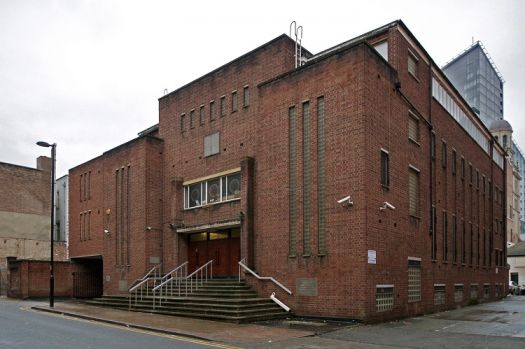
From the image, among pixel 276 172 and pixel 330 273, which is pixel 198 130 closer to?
pixel 276 172

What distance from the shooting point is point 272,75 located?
23.1 meters

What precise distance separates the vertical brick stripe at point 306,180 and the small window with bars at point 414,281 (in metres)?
4.57

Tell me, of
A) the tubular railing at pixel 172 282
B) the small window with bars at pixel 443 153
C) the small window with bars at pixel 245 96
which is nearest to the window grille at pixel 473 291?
the small window with bars at pixel 443 153

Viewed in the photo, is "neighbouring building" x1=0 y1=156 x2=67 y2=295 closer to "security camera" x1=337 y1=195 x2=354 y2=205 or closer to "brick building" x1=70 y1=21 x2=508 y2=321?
"brick building" x1=70 y1=21 x2=508 y2=321

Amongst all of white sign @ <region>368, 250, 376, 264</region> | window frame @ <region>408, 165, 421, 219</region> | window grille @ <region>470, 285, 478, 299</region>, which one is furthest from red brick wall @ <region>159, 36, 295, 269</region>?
window grille @ <region>470, 285, 478, 299</region>

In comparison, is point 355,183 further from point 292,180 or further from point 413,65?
point 413,65

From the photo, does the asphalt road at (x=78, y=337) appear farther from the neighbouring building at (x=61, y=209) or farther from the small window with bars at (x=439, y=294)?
the neighbouring building at (x=61, y=209)

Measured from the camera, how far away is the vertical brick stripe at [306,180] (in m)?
19.6

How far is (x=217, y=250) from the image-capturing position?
25.3 meters

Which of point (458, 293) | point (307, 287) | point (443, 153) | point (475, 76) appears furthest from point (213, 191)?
point (475, 76)

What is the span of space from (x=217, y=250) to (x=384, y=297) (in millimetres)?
9202

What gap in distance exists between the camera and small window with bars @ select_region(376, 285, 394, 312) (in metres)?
18.2

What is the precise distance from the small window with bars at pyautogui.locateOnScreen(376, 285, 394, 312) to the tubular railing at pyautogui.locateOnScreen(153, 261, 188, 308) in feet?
27.9

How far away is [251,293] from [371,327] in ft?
18.3
